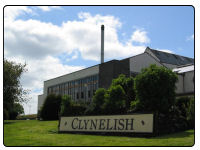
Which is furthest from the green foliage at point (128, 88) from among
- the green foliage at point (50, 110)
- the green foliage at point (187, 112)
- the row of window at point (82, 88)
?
the row of window at point (82, 88)

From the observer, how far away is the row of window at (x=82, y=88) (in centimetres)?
5981

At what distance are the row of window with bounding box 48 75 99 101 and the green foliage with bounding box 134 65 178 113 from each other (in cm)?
3344

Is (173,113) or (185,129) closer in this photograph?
(185,129)

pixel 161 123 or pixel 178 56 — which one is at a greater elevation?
pixel 178 56

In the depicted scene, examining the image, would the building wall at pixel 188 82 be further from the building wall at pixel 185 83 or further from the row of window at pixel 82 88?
the row of window at pixel 82 88

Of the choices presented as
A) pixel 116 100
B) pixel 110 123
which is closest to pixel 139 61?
pixel 116 100

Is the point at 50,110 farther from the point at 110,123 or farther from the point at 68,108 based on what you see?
the point at 110,123

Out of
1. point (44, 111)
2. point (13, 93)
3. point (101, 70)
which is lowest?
point (44, 111)

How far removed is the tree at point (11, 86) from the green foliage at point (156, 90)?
24025 mm

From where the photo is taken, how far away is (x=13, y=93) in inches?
1718

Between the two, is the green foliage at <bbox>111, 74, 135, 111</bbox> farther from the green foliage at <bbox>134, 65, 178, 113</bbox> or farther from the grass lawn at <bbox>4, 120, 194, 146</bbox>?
the grass lawn at <bbox>4, 120, 194, 146</bbox>

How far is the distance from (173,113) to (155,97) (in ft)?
7.02

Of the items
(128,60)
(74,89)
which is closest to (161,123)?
Answer: (128,60)

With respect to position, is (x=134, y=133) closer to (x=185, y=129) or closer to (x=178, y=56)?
(x=185, y=129)
